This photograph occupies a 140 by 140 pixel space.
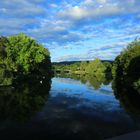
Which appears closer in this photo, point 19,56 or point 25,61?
point 25,61

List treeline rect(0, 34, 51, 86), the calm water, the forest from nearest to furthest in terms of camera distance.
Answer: the calm water
the forest
treeline rect(0, 34, 51, 86)

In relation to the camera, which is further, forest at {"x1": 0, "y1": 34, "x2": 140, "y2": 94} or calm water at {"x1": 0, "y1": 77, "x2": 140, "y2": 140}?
forest at {"x1": 0, "y1": 34, "x2": 140, "y2": 94}

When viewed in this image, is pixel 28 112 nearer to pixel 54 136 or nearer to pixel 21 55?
pixel 54 136

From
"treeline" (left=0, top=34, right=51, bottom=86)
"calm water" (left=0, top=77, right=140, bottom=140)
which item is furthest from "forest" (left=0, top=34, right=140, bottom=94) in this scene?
"calm water" (left=0, top=77, right=140, bottom=140)

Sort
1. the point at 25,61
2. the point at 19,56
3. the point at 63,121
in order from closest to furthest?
the point at 63,121
the point at 25,61
the point at 19,56

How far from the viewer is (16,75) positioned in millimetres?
86875

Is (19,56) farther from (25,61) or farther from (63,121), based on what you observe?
(63,121)

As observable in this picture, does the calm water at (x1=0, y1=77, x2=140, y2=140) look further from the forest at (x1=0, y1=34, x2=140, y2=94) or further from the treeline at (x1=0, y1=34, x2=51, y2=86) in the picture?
the treeline at (x1=0, y1=34, x2=51, y2=86)

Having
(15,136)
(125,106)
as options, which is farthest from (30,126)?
(125,106)

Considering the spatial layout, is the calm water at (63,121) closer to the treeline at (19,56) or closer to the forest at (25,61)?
the forest at (25,61)

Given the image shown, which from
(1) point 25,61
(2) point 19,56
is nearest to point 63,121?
(1) point 25,61

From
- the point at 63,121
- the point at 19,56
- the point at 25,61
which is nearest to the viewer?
the point at 63,121

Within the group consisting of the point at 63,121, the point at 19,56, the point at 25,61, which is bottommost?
the point at 63,121

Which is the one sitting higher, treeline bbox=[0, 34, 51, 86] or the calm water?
treeline bbox=[0, 34, 51, 86]
